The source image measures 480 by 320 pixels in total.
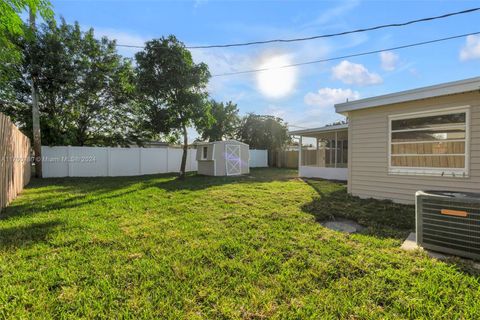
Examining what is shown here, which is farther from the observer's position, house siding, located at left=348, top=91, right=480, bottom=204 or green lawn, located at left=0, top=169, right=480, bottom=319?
house siding, located at left=348, top=91, right=480, bottom=204

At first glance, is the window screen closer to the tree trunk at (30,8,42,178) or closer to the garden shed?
the garden shed

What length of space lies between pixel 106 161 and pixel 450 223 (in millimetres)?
13825

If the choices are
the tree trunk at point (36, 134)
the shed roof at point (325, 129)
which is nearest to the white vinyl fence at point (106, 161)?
the tree trunk at point (36, 134)

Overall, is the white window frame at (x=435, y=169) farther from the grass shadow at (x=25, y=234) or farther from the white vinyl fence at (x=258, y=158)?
the white vinyl fence at (x=258, y=158)

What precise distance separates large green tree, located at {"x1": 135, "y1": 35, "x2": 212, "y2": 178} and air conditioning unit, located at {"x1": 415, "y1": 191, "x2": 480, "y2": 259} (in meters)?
9.72

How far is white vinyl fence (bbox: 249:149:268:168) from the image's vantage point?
69.1ft

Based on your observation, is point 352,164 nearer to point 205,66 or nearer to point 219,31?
point 219,31

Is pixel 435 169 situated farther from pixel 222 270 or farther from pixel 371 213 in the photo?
pixel 222 270

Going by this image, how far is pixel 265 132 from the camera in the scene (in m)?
23.2

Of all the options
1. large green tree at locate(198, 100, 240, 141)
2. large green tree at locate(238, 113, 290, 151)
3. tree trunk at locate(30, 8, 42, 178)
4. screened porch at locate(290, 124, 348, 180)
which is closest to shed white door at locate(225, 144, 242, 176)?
screened porch at locate(290, 124, 348, 180)

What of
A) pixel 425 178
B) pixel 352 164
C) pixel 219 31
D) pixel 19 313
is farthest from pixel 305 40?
pixel 19 313

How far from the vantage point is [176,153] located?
51.3ft

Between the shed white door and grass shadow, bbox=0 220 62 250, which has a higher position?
the shed white door

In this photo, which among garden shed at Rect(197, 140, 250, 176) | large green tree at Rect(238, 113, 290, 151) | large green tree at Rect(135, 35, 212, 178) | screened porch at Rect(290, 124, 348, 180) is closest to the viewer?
large green tree at Rect(135, 35, 212, 178)
